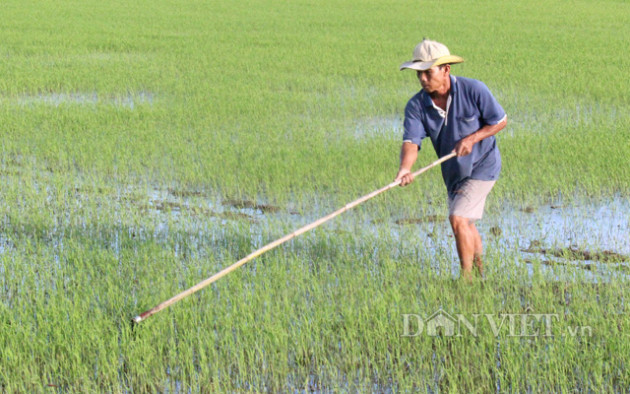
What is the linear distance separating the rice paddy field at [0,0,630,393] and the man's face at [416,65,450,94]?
931mm

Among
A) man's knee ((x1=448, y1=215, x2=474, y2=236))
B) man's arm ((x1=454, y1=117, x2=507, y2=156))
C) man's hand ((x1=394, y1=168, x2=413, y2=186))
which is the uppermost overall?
Answer: man's arm ((x1=454, y1=117, x2=507, y2=156))

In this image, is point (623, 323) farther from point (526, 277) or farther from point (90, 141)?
point (90, 141)

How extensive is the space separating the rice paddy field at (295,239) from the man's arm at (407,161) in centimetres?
51

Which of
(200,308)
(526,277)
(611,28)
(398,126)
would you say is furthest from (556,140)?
(611,28)

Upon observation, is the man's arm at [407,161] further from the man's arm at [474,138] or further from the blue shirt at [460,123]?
the man's arm at [474,138]

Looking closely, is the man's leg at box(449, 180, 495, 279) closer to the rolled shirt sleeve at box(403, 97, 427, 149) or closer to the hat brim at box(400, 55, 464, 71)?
the rolled shirt sleeve at box(403, 97, 427, 149)

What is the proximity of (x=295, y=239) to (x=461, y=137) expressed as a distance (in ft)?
4.48

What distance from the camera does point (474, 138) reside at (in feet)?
12.8

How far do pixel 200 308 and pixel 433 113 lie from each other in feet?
4.76

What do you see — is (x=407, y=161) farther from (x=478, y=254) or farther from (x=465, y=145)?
(x=478, y=254)

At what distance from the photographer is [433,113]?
398 centimetres

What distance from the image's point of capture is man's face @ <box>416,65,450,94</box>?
373cm

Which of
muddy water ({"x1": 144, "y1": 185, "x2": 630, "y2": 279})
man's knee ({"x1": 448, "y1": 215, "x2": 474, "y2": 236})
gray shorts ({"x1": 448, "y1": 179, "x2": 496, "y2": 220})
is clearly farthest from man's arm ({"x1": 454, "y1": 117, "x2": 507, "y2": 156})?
muddy water ({"x1": 144, "y1": 185, "x2": 630, "y2": 279})

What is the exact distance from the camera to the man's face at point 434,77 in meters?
3.73
